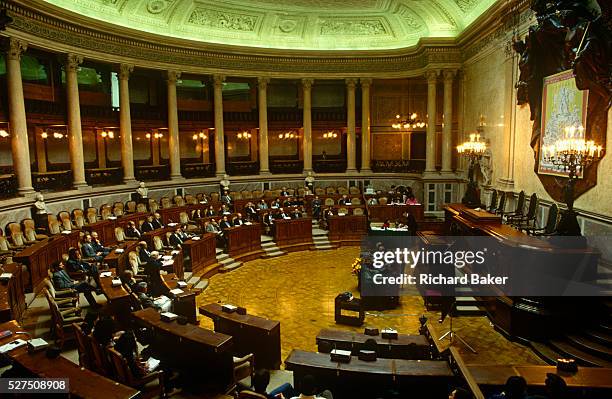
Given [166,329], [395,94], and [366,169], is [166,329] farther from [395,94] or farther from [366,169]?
[395,94]

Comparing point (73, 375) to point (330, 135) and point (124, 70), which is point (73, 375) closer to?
point (124, 70)

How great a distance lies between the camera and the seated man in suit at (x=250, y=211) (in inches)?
689

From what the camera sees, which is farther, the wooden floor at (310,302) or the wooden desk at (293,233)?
the wooden desk at (293,233)

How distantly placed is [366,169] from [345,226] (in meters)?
6.55

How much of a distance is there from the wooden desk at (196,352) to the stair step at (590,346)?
5608 millimetres

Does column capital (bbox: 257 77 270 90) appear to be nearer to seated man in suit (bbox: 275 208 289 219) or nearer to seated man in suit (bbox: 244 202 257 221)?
seated man in suit (bbox: 244 202 257 221)

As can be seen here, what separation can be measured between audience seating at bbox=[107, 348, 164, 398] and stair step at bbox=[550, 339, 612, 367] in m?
6.31

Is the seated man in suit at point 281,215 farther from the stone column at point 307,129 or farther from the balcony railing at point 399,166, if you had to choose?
the balcony railing at point 399,166

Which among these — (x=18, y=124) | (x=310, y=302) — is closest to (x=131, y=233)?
(x=18, y=124)

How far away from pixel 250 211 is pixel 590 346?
12.9 meters

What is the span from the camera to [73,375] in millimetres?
5160

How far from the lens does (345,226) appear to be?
17.4m

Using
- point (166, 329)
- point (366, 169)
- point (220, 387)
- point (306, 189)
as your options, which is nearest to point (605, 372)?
point (220, 387)

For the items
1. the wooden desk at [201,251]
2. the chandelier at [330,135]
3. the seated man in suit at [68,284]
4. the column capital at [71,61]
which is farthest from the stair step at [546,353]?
the chandelier at [330,135]
